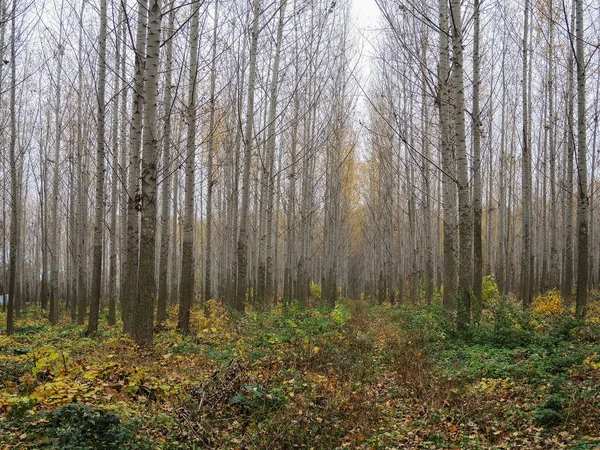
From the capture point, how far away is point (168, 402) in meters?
4.72

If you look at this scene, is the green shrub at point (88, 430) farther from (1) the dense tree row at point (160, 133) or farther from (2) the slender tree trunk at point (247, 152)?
(2) the slender tree trunk at point (247, 152)

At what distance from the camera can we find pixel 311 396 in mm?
5137

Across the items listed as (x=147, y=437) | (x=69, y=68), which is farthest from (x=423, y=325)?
(x=69, y=68)

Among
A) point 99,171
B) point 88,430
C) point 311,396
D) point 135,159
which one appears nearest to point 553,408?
point 311,396

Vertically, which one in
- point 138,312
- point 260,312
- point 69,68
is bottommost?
point 260,312

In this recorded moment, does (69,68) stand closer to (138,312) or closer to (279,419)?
(138,312)

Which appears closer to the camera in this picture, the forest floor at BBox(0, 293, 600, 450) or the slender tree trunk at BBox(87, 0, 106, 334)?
the forest floor at BBox(0, 293, 600, 450)

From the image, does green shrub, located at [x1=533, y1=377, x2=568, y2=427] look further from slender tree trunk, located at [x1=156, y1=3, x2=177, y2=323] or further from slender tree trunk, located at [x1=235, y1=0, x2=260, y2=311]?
slender tree trunk, located at [x1=235, y1=0, x2=260, y2=311]

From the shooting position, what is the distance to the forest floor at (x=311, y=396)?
158 inches

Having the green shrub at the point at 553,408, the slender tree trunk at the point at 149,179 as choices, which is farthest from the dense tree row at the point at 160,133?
the green shrub at the point at 553,408

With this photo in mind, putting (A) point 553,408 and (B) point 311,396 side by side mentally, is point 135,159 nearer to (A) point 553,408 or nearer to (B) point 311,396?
(B) point 311,396

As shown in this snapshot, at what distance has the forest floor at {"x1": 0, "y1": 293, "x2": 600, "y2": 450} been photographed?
4020mm

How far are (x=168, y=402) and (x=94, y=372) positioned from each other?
3.37 feet

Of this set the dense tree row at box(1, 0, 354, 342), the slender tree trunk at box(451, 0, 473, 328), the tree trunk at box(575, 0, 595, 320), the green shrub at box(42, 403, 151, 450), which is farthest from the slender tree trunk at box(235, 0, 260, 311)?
the green shrub at box(42, 403, 151, 450)
